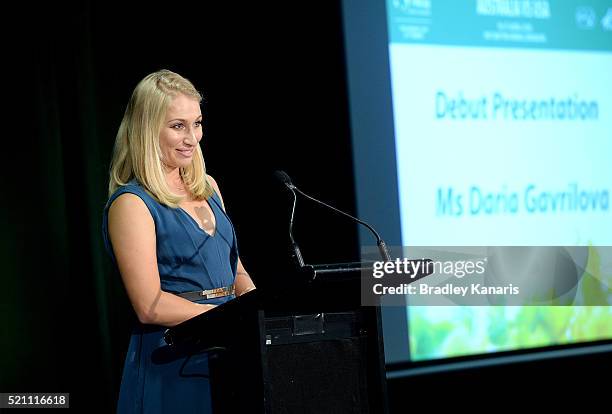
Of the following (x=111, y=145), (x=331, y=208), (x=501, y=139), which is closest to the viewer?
(x=331, y=208)

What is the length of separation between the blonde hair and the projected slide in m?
1.99

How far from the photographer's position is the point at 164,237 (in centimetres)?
198

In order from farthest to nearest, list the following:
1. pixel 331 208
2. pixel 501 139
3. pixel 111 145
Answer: pixel 501 139 < pixel 111 145 < pixel 331 208

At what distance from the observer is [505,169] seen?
4.07 m

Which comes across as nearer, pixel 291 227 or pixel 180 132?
pixel 291 227

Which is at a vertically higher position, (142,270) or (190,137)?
(190,137)

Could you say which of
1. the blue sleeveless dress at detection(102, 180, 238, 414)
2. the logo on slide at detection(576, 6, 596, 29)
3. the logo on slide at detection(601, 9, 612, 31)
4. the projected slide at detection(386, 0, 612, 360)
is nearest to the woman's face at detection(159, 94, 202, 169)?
the blue sleeveless dress at detection(102, 180, 238, 414)

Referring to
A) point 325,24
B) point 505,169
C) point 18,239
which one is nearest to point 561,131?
point 505,169

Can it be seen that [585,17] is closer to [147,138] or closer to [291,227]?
[147,138]

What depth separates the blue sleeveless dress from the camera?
6.27ft

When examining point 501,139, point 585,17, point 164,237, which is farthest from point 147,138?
point 585,17

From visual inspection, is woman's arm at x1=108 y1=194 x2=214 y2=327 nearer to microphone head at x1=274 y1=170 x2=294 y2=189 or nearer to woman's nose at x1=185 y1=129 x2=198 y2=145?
woman's nose at x1=185 y1=129 x2=198 y2=145

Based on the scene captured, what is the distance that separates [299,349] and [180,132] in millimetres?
639

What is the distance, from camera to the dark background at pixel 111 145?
351 cm
